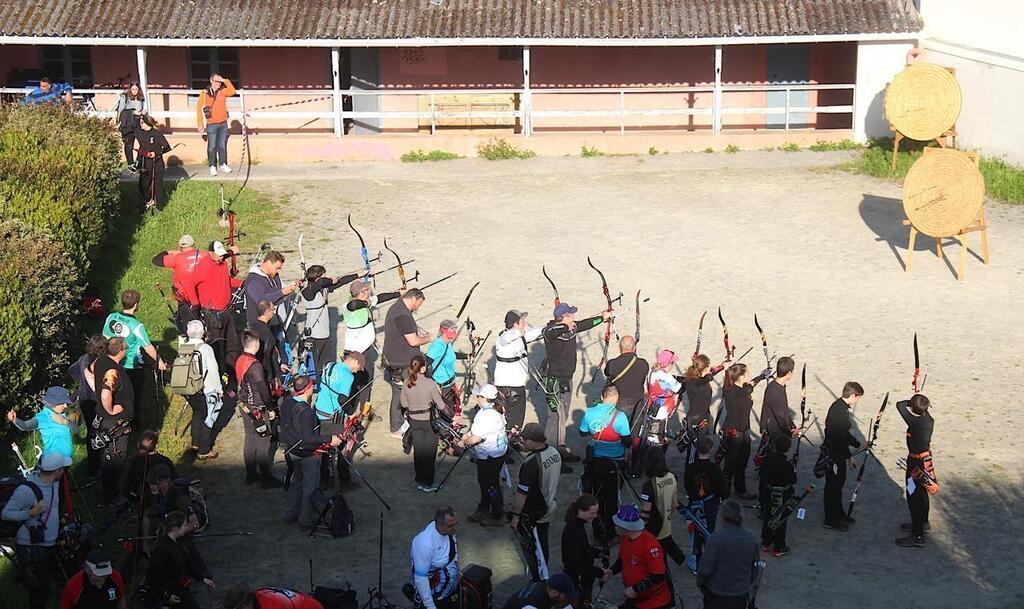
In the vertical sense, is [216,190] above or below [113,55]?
below

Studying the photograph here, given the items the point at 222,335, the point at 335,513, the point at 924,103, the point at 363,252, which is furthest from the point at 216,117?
the point at 335,513

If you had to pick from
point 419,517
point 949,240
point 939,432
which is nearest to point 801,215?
point 949,240

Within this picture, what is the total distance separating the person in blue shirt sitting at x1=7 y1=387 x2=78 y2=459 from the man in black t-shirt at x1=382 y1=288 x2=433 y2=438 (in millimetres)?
3517

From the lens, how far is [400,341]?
1372 centimetres

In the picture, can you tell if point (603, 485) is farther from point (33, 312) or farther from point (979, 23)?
point (979, 23)

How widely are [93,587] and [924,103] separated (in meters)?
18.0

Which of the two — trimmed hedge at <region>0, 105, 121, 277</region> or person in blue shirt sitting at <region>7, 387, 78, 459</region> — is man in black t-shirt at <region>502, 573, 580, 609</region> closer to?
person in blue shirt sitting at <region>7, 387, 78, 459</region>

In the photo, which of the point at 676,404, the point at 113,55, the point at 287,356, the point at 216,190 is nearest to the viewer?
the point at 676,404

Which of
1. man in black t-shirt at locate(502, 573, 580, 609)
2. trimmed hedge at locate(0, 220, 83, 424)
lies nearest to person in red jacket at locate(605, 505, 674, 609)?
man in black t-shirt at locate(502, 573, 580, 609)

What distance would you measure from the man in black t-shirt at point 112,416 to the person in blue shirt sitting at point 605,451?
4531mm

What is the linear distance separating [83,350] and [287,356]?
2488 mm

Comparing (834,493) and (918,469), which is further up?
(918,469)

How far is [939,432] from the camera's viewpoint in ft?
45.3

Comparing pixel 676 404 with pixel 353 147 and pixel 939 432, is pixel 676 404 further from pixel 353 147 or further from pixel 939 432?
pixel 353 147
